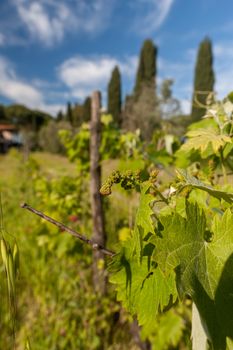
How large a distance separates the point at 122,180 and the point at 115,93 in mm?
34726

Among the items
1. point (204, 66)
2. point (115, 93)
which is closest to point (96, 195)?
point (204, 66)

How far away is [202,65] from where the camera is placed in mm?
28312

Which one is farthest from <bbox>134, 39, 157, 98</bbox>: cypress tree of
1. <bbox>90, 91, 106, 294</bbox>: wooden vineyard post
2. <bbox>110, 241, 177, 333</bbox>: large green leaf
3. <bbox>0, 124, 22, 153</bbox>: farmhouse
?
<bbox>110, 241, 177, 333</bbox>: large green leaf

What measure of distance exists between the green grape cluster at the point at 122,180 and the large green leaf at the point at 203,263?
0.25ft

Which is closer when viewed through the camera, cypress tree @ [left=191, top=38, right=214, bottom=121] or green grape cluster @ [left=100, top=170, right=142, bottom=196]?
green grape cluster @ [left=100, top=170, right=142, bottom=196]

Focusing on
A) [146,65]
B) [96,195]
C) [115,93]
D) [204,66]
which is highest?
[146,65]

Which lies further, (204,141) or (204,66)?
(204,66)

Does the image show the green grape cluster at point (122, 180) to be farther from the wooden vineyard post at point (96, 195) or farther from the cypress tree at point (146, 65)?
the cypress tree at point (146, 65)

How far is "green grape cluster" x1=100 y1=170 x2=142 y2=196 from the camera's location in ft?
1.79

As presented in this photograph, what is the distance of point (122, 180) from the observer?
1.89ft

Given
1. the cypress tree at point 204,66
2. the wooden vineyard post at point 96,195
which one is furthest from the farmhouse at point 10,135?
the wooden vineyard post at point 96,195

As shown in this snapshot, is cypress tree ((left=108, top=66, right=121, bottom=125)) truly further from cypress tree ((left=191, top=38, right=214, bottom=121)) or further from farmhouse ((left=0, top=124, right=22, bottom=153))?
farmhouse ((left=0, top=124, right=22, bottom=153))

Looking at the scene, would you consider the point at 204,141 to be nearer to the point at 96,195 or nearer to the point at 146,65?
the point at 96,195

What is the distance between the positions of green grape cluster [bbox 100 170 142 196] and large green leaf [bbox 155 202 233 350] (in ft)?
0.25
